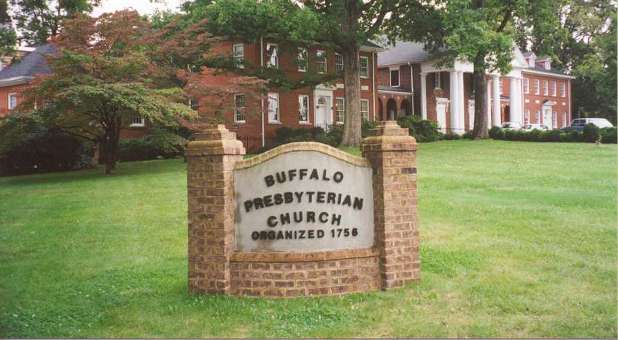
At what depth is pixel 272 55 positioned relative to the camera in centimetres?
3672

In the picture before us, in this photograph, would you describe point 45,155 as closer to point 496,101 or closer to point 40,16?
point 40,16

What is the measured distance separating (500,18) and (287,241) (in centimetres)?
3211

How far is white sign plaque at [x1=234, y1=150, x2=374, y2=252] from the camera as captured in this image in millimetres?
7258

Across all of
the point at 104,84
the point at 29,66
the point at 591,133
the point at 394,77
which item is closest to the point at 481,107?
the point at 591,133

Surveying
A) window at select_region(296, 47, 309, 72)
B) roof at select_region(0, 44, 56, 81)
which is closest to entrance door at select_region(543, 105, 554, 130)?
window at select_region(296, 47, 309, 72)

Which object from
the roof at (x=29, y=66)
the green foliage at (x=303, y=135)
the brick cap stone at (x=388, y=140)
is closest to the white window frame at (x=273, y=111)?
the green foliage at (x=303, y=135)

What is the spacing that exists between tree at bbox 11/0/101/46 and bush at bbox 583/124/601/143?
82.6 ft

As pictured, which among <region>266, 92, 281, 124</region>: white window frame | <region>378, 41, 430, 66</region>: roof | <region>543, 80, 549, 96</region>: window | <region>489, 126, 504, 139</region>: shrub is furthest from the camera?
<region>543, 80, 549, 96</region>: window

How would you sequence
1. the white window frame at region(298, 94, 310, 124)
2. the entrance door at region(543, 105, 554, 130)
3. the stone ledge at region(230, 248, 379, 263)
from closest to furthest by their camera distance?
the stone ledge at region(230, 248, 379, 263), the white window frame at region(298, 94, 310, 124), the entrance door at region(543, 105, 554, 130)

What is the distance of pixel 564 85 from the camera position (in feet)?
222

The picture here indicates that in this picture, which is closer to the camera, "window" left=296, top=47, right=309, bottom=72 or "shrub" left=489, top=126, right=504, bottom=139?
"window" left=296, top=47, right=309, bottom=72

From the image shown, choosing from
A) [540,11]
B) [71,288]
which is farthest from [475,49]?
[71,288]

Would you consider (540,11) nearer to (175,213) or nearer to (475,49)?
(475,49)

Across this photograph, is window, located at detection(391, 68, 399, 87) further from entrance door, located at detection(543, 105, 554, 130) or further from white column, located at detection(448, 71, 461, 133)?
entrance door, located at detection(543, 105, 554, 130)
